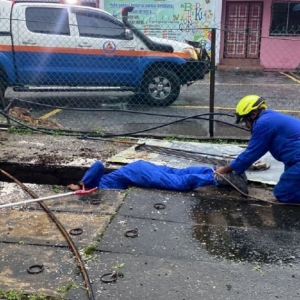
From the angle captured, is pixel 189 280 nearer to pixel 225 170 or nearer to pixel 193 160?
pixel 225 170

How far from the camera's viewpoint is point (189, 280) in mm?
2887

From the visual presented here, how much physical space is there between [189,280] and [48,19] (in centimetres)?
749

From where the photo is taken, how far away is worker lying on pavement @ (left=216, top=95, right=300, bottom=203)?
3.98 metres

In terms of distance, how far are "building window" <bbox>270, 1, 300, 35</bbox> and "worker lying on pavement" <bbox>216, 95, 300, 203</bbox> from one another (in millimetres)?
14889

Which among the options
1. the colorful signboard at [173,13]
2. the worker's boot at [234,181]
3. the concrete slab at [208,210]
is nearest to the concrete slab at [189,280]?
the concrete slab at [208,210]

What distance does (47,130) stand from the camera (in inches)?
262

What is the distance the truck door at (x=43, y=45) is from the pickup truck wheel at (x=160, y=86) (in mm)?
1534

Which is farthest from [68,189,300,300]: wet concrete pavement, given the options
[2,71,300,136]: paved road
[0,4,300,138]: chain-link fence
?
[0,4,300,138]: chain-link fence

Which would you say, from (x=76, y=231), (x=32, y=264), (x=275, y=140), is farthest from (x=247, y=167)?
(x=32, y=264)

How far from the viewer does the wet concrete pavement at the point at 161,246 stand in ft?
9.21

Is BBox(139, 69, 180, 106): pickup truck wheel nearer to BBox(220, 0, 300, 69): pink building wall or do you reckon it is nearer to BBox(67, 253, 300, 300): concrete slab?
BBox(67, 253, 300, 300): concrete slab

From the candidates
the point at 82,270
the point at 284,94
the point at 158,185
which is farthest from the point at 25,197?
the point at 284,94

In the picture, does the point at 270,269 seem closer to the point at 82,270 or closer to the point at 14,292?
the point at 82,270

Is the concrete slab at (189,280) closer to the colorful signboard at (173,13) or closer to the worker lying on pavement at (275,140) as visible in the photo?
the worker lying on pavement at (275,140)
